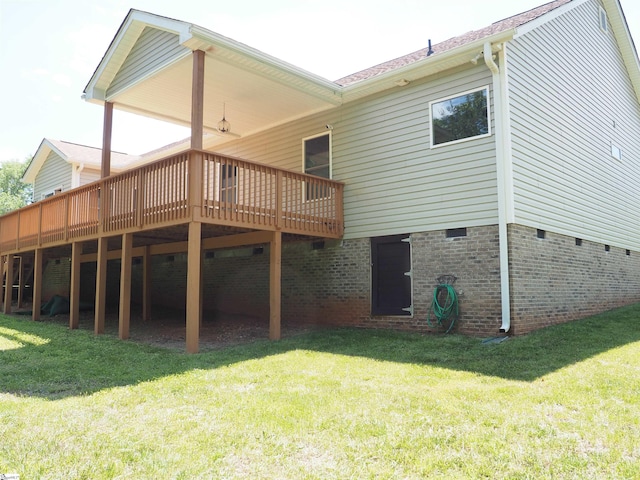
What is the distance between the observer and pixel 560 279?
9.58 meters

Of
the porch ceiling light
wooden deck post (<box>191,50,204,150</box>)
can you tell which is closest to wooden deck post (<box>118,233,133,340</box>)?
wooden deck post (<box>191,50,204,150</box>)

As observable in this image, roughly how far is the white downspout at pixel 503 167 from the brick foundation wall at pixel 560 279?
0.37 feet

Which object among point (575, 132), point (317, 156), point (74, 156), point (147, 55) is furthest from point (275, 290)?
point (74, 156)

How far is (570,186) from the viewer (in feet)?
34.0

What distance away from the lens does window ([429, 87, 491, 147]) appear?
28.2ft

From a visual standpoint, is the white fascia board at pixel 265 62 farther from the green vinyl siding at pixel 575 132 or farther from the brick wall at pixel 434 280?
the green vinyl siding at pixel 575 132

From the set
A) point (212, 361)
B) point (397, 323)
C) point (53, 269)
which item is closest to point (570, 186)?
point (397, 323)

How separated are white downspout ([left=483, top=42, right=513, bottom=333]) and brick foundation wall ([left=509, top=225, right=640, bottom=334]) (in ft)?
0.37

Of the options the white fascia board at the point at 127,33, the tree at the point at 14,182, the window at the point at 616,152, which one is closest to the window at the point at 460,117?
the white fascia board at the point at 127,33

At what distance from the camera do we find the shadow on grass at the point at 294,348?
5.84m

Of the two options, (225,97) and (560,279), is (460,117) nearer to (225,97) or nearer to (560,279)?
(560,279)

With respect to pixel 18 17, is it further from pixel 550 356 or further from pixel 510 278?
pixel 550 356

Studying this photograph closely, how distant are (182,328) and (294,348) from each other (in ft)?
12.1

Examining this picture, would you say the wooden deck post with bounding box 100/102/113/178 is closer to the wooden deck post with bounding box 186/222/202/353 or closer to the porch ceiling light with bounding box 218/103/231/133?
the porch ceiling light with bounding box 218/103/231/133
